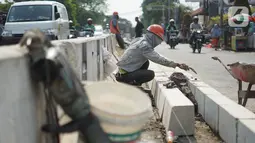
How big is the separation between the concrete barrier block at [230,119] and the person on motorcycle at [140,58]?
1.52 meters

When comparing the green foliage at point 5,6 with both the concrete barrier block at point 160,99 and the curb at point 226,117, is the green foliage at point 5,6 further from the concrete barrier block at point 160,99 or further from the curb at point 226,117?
the curb at point 226,117

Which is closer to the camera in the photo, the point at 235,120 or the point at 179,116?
the point at 235,120

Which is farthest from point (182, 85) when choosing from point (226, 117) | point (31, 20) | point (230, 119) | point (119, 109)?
point (31, 20)

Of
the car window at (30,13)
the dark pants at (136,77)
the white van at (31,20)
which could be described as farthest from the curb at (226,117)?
the car window at (30,13)

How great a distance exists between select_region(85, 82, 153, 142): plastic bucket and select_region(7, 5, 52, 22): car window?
42.4 ft

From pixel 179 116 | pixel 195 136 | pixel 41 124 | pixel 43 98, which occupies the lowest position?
pixel 195 136

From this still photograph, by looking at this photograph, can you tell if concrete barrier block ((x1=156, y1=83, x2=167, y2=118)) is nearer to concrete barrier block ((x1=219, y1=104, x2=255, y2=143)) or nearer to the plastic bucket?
concrete barrier block ((x1=219, y1=104, x2=255, y2=143))

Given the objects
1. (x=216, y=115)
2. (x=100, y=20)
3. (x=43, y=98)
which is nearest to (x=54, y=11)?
(x=216, y=115)

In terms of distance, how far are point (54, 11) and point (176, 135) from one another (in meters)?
11.8

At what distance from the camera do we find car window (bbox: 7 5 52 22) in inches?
593

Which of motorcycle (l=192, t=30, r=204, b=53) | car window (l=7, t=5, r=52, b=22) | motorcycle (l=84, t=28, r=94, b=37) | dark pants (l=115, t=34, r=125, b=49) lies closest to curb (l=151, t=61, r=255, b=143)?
car window (l=7, t=5, r=52, b=22)

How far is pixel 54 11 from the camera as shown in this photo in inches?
609

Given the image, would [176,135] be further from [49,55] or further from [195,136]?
[49,55]

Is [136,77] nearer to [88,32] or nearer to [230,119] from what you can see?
[230,119]
